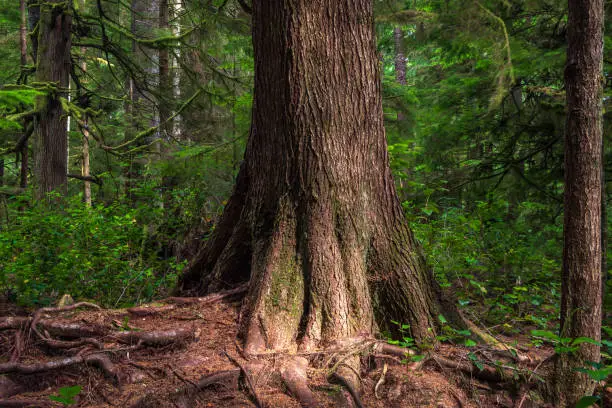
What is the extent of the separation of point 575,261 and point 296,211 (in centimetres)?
219

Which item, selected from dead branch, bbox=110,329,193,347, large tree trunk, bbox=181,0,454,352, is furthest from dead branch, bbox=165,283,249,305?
dead branch, bbox=110,329,193,347

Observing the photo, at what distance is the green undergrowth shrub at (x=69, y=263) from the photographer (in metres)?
4.93

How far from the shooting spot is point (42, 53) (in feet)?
26.8

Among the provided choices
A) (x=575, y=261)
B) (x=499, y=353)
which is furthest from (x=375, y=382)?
(x=575, y=261)

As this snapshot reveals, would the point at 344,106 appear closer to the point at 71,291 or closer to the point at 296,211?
the point at 296,211

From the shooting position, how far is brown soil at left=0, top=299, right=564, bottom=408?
8.93ft

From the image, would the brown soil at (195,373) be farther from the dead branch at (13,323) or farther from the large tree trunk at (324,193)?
the large tree trunk at (324,193)

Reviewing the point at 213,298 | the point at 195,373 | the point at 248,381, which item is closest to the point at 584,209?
the point at 248,381

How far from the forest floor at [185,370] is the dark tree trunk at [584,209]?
278 millimetres

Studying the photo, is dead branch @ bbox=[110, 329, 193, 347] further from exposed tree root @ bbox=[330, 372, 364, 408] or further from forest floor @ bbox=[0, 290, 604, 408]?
exposed tree root @ bbox=[330, 372, 364, 408]

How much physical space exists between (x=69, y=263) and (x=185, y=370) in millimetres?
2889

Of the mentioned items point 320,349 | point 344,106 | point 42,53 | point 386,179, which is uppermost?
point 42,53

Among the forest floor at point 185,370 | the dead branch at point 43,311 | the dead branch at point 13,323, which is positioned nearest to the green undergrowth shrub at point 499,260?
the forest floor at point 185,370

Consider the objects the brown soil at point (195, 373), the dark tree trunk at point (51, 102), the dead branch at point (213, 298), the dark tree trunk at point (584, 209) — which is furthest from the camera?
the dark tree trunk at point (51, 102)
